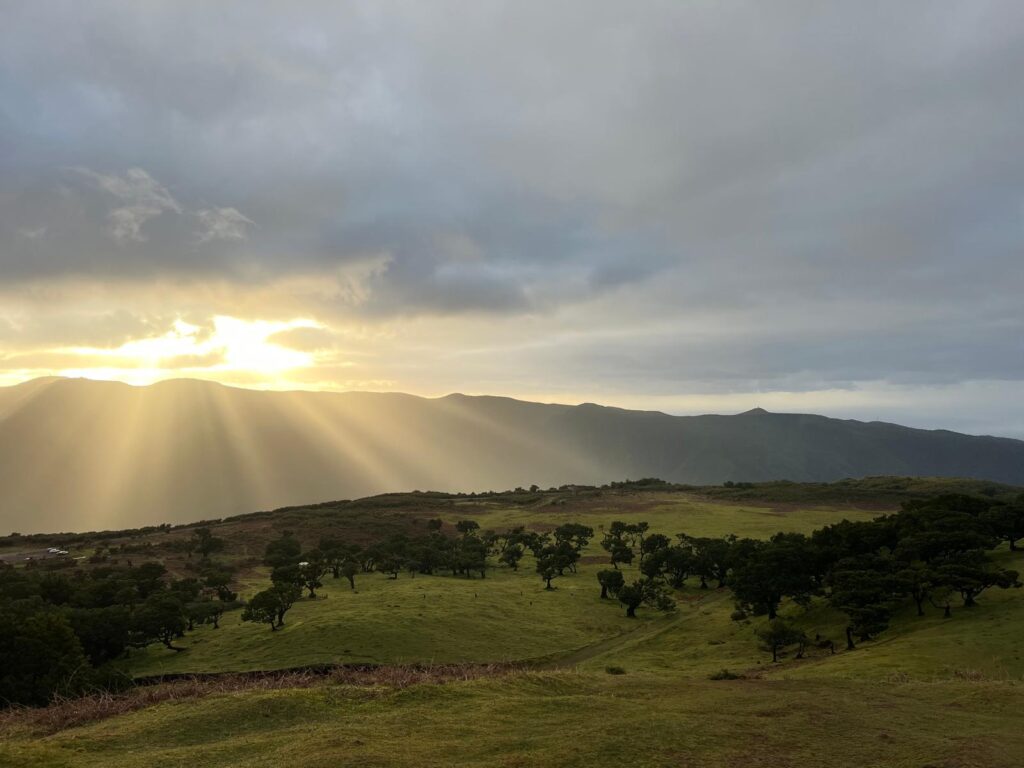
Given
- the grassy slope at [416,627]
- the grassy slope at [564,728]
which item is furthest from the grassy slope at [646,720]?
Answer: the grassy slope at [416,627]

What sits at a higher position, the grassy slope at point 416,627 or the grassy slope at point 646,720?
the grassy slope at point 646,720

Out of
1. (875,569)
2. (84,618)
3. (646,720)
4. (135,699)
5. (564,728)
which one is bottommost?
(84,618)

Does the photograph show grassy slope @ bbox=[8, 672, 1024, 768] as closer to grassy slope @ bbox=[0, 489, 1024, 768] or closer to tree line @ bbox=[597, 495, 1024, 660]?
grassy slope @ bbox=[0, 489, 1024, 768]

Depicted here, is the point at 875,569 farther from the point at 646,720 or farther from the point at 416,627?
the point at 646,720

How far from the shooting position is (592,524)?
392ft

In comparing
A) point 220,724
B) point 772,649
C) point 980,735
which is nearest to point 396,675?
point 220,724

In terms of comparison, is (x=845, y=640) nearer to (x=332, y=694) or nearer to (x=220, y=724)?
(x=332, y=694)

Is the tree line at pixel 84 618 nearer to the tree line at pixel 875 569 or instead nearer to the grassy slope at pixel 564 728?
the grassy slope at pixel 564 728

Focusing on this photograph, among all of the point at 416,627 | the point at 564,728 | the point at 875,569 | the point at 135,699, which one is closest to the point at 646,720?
the point at 564,728

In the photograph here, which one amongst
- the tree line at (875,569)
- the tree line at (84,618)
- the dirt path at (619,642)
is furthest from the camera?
the dirt path at (619,642)

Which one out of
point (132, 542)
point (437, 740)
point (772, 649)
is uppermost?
point (437, 740)

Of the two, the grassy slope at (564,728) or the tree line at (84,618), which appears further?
the tree line at (84,618)

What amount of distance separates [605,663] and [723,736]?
30.0 meters

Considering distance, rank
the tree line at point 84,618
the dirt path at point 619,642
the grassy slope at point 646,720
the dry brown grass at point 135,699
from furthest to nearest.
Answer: the dirt path at point 619,642 → the tree line at point 84,618 → the dry brown grass at point 135,699 → the grassy slope at point 646,720
